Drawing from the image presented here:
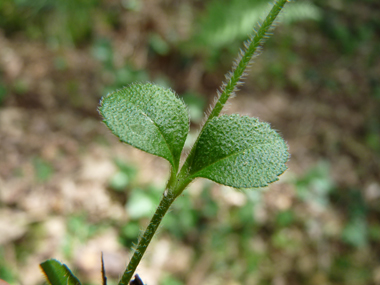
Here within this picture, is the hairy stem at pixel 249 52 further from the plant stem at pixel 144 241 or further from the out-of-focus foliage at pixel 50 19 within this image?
the out-of-focus foliage at pixel 50 19

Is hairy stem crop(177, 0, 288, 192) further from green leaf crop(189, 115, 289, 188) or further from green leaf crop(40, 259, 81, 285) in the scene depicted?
green leaf crop(40, 259, 81, 285)

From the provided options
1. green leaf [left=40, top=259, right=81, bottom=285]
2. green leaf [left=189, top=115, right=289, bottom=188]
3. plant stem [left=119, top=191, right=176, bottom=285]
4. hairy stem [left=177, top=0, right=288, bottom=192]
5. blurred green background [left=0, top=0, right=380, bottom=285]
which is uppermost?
hairy stem [left=177, top=0, right=288, bottom=192]

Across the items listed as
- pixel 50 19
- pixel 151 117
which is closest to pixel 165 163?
pixel 50 19

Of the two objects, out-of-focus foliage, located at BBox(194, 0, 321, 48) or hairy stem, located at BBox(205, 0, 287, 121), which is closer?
hairy stem, located at BBox(205, 0, 287, 121)

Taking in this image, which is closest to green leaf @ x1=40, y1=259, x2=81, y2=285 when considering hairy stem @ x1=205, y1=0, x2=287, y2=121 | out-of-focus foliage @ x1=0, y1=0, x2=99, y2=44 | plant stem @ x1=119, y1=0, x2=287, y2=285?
plant stem @ x1=119, y1=0, x2=287, y2=285

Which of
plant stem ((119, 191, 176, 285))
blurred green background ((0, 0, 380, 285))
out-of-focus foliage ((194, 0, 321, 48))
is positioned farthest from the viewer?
out-of-focus foliage ((194, 0, 321, 48))

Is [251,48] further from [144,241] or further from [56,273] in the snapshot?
[56,273]

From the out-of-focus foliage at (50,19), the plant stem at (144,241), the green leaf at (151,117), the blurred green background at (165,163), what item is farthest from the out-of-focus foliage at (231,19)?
the plant stem at (144,241)

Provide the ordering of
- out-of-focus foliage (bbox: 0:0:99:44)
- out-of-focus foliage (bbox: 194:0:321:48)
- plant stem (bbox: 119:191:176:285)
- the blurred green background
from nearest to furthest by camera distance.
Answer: plant stem (bbox: 119:191:176:285)
the blurred green background
out-of-focus foliage (bbox: 0:0:99:44)
out-of-focus foliage (bbox: 194:0:321:48)

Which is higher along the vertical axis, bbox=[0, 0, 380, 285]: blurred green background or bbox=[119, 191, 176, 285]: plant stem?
bbox=[119, 191, 176, 285]: plant stem
